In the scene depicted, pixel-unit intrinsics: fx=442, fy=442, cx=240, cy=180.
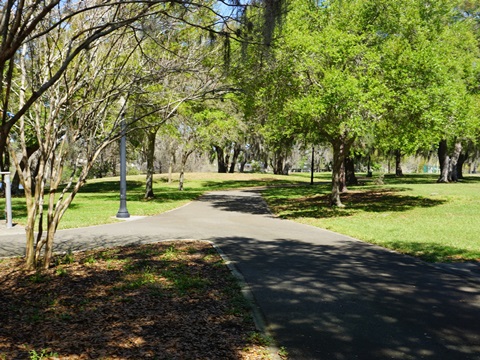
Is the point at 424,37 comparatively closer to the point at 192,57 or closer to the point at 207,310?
the point at 192,57

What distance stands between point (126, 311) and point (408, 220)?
13395 mm

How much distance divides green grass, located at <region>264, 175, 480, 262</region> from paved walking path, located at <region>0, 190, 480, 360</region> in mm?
1181

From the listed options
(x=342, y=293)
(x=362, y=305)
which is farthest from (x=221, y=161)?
(x=362, y=305)

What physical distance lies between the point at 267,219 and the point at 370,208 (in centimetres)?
589

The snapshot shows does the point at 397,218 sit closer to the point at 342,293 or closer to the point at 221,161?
the point at 342,293

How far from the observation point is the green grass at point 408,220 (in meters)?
11.2

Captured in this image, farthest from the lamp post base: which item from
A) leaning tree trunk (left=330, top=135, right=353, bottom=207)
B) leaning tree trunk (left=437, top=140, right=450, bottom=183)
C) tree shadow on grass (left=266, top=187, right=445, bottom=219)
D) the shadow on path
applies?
leaning tree trunk (left=437, top=140, right=450, bottom=183)

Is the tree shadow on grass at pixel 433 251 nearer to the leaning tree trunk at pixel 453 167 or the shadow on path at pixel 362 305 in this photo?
the shadow on path at pixel 362 305

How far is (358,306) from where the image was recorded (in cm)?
610

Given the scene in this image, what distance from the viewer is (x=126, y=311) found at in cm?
578

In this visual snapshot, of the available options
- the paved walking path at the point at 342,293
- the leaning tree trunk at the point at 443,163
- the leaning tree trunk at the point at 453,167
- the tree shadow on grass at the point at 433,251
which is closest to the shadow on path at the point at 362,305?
the paved walking path at the point at 342,293

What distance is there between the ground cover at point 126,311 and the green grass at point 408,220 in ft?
18.5

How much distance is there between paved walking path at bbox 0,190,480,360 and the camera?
15.7 feet

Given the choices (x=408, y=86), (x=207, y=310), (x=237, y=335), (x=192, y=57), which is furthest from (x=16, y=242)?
(x=408, y=86)
